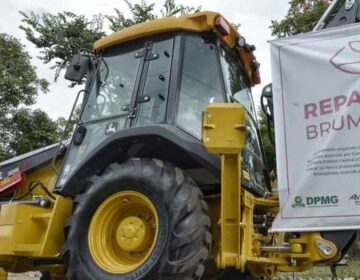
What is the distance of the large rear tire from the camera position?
3.91m

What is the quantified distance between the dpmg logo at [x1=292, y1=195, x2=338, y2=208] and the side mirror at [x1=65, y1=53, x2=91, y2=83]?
9.22 ft

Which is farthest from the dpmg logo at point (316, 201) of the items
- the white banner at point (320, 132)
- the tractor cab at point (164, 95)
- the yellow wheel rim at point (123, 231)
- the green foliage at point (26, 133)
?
the green foliage at point (26, 133)

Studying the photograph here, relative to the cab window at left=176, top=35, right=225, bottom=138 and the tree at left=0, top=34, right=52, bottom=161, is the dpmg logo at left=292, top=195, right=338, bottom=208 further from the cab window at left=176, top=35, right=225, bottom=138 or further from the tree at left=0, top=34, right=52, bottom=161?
the tree at left=0, top=34, right=52, bottom=161

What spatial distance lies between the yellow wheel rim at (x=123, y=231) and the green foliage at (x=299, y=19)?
7.77 meters

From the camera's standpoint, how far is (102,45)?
18.3 ft

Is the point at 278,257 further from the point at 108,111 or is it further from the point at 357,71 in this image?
the point at 108,111

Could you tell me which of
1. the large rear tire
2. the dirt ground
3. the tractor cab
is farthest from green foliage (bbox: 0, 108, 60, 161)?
the large rear tire

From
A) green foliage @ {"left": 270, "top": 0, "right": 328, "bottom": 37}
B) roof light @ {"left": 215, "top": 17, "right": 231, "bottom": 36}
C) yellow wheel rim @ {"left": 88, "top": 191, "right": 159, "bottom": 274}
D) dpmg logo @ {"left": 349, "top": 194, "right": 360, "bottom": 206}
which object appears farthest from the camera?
green foliage @ {"left": 270, "top": 0, "right": 328, "bottom": 37}

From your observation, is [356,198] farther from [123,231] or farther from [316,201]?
[123,231]

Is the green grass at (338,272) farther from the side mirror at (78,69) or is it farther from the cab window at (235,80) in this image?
the side mirror at (78,69)

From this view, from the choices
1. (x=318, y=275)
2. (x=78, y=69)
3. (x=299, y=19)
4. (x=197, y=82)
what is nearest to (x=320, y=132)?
(x=197, y=82)

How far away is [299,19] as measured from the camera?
11367 millimetres

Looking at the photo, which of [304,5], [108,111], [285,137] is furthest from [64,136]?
[304,5]

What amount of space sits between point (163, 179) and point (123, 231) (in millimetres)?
582
